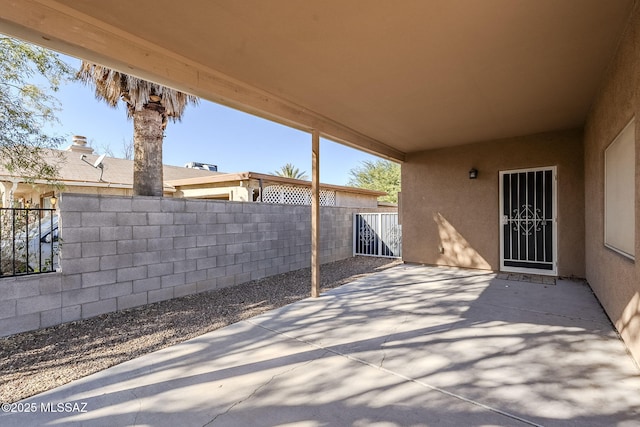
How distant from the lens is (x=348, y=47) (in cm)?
279

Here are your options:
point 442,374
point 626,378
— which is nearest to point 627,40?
point 626,378

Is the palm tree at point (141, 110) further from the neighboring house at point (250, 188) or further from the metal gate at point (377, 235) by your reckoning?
the metal gate at point (377, 235)

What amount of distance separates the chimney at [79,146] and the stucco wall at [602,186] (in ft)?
46.5

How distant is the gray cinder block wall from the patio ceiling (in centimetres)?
197

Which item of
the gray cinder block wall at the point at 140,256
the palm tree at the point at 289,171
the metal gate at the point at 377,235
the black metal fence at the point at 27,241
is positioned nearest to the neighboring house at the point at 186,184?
the metal gate at the point at 377,235

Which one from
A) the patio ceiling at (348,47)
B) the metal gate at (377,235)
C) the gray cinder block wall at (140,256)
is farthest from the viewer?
the metal gate at (377,235)

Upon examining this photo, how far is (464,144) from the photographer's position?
653 centimetres

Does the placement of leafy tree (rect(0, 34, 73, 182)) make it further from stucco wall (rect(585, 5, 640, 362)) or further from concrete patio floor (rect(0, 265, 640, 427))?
stucco wall (rect(585, 5, 640, 362))

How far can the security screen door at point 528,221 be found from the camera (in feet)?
18.7

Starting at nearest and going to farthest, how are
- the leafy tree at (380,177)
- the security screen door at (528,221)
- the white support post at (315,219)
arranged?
1. the white support post at (315,219)
2. the security screen door at (528,221)
3. the leafy tree at (380,177)

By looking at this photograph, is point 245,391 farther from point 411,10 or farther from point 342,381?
point 411,10

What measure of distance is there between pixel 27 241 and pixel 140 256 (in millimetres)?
1154

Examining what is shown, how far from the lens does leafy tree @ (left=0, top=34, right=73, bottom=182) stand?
11.4 ft

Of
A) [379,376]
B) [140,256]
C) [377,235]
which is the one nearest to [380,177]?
[377,235]
